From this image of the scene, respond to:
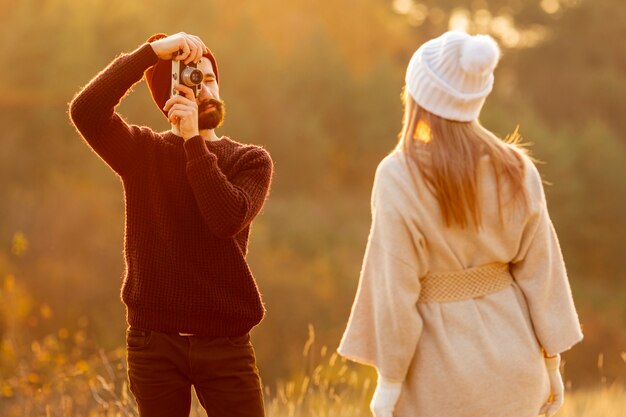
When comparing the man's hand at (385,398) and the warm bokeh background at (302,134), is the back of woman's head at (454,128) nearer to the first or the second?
the man's hand at (385,398)

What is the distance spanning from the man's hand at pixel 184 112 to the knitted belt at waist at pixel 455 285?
0.74m

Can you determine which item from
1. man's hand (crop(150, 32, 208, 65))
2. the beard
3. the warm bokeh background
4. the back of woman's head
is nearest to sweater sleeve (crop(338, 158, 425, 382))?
the back of woman's head

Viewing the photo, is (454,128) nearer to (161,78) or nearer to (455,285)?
(455,285)

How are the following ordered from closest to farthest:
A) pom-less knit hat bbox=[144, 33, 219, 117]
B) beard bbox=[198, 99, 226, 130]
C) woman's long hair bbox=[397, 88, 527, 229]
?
woman's long hair bbox=[397, 88, 527, 229], beard bbox=[198, 99, 226, 130], pom-less knit hat bbox=[144, 33, 219, 117]

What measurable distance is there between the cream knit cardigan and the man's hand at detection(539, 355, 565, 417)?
0.05m

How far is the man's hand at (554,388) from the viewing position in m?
2.53

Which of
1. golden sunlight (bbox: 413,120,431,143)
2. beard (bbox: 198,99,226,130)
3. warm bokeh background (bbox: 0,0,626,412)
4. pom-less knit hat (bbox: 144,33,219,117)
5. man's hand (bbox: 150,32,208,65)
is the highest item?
man's hand (bbox: 150,32,208,65)

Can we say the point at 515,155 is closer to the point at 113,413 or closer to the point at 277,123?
the point at 113,413

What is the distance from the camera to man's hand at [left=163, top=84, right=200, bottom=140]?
8.00 feet

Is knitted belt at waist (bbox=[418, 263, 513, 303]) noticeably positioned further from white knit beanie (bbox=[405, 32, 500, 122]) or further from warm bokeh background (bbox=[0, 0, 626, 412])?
warm bokeh background (bbox=[0, 0, 626, 412])

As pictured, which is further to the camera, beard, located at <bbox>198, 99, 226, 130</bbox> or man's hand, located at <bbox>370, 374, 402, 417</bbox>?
beard, located at <bbox>198, 99, 226, 130</bbox>

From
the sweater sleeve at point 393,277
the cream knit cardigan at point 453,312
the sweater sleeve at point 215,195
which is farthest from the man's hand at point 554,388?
the sweater sleeve at point 215,195

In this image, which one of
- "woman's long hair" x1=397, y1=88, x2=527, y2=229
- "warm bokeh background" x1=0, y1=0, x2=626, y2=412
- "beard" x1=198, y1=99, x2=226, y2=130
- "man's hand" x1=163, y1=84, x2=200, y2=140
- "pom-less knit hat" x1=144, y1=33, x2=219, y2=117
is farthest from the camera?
"warm bokeh background" x1=0, y1=0, x2=626, y2=412

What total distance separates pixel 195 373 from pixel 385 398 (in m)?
0.52
